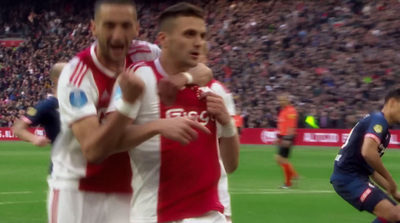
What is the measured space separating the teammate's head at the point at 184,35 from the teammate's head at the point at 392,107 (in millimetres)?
4038

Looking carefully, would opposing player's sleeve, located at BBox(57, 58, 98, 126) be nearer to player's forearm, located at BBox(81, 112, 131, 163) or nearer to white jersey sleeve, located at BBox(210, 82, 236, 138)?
player's forearm, located at BBox(81, 112, 131, 163)

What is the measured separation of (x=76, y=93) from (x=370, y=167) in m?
4.57

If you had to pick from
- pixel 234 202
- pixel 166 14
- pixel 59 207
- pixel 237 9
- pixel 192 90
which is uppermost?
pixel 237 9

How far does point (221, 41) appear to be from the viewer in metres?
38.7

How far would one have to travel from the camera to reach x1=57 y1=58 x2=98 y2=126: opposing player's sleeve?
438 cm

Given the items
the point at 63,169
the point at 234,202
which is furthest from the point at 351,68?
the point at 63,169

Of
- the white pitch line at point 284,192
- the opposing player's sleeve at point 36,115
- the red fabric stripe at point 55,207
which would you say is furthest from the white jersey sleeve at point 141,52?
the white pitch line at point 284,192

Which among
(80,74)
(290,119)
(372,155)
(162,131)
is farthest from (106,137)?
(290,119)

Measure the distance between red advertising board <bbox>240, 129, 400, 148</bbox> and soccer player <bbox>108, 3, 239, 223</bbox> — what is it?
22.8 m

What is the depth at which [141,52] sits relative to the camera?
4.93 meters

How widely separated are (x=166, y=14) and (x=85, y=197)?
1.34m

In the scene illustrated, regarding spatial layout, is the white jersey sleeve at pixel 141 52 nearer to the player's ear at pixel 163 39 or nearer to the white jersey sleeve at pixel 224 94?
the player's ear at pixel 163 39

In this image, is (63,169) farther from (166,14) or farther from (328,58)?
(328,58)

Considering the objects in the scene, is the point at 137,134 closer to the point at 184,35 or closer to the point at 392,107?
the point at 184,35
